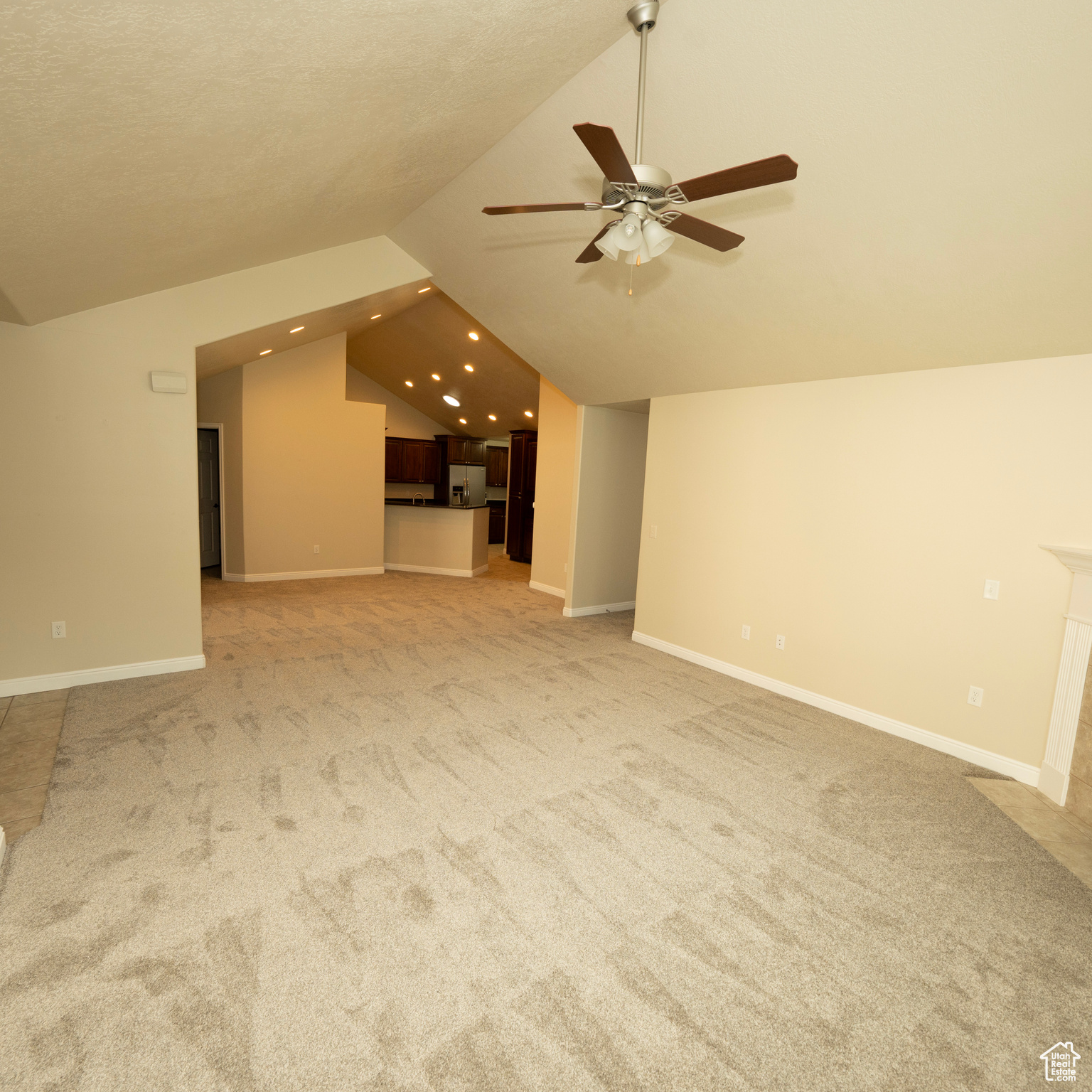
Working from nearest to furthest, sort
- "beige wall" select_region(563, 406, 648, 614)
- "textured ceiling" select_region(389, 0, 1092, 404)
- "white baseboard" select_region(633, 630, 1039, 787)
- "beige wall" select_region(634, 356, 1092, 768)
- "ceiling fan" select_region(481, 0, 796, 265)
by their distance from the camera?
"ceiling fan" select_region(481, 0, 796, 265) < "textured ceiling" select_region(389, 0, 1092, 404) < "beige wall" select_region(634, 356, 1092, 768) < "white baseboard" select_region(633, 630, 1039, 787) < "beige wall" select_region(563, 406, 648, 614)

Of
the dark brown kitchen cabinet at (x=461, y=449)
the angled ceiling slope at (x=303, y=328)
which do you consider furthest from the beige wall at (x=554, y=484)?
the dark brown kitchen cabinet at (x=461, y=449)

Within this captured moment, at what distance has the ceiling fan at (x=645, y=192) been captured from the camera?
6.34 feet

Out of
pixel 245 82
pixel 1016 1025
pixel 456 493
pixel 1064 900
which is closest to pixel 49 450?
pixel 245 82

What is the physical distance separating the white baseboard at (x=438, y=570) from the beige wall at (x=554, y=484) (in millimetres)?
1314

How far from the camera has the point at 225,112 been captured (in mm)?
2295

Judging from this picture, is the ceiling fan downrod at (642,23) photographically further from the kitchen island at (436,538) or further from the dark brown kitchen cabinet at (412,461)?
the dark brown kitchen cabinet at (412,461)

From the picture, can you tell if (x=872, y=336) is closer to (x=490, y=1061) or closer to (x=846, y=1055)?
(x=846, y=1055)

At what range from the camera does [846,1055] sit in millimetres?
1693

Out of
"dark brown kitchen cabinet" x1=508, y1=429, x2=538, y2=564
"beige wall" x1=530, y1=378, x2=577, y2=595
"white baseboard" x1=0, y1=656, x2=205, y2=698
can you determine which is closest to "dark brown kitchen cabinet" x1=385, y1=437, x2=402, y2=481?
"dark brown kitchen cabinet" x1=508, y1=429, x2=538, y2=564

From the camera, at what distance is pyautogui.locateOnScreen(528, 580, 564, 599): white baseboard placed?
Result: 308 inches

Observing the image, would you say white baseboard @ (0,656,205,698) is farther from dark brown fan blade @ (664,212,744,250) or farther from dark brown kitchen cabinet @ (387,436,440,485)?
dark brown kitchen cabinet @ (387,436,440,485)

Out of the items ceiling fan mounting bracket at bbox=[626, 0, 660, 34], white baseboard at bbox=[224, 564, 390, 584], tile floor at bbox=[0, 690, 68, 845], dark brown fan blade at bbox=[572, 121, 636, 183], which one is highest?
ceiling fan mounting bracket at bbox=[626, 0, 660, 34]

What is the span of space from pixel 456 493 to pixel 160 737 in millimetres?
7541

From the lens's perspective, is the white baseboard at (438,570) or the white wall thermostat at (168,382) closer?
the white wall thermostat at (168,382)
